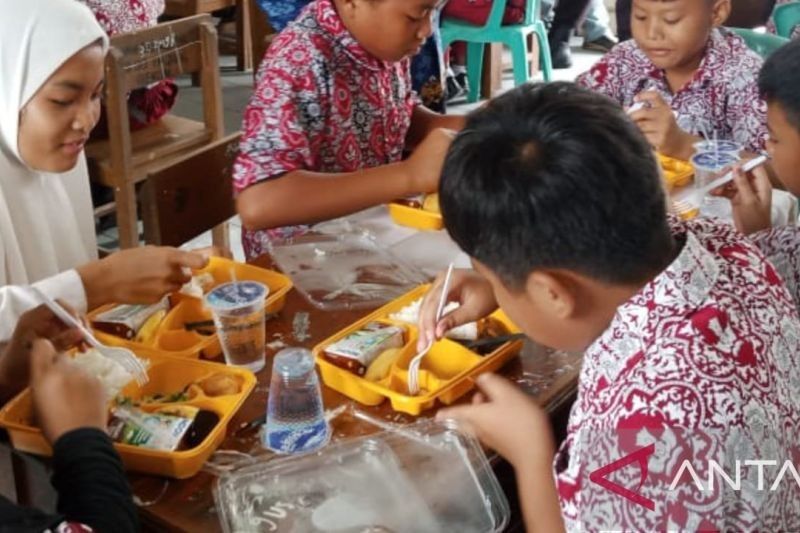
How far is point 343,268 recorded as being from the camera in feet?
5.51

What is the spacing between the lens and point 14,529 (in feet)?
3.18

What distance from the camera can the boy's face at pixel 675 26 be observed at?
2.27m

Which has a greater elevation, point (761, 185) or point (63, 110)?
point (63, 110)

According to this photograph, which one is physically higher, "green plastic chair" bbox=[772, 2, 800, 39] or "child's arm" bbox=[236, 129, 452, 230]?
"green plastic chair" bbox=[772, 2, 800, 39]

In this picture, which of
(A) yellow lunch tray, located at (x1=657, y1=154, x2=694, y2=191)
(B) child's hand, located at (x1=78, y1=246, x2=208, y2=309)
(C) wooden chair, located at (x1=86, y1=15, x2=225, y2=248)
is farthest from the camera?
(C) wooden chair, located at (x1=86, y1=15, x2=225, y2=248)

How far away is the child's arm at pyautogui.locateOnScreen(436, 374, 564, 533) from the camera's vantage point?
3.56 ft

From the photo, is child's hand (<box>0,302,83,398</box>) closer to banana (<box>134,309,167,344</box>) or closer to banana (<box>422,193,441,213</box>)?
banana (<box>134,309,167,344</box>)

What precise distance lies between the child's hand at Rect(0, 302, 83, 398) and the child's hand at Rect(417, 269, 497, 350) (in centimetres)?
51

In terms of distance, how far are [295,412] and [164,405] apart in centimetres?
18

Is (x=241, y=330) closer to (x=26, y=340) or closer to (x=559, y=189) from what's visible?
(x=26, y=340)

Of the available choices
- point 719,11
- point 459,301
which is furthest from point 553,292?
point 719,11

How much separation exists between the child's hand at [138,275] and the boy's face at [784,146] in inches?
40.8

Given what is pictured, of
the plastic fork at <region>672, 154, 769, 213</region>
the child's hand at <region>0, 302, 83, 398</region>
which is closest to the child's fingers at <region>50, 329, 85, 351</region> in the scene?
the child's hand at <region>0, 302, 83, 398</region>

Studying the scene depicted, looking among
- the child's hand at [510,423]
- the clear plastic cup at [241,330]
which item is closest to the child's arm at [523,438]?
the child's hand at [510,423]
